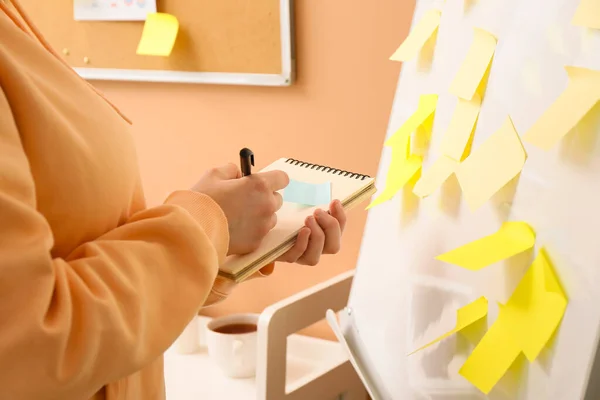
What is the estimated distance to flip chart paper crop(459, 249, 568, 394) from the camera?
48cm

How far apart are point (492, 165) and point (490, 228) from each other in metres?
0.05

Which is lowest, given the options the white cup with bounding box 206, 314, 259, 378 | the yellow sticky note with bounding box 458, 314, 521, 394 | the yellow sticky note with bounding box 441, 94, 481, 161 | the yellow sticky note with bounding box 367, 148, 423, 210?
the white cup with bounding box 206, 314, 259, 378

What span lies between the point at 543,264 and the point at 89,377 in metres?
0.33

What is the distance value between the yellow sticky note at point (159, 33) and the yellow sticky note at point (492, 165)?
29.6 inches

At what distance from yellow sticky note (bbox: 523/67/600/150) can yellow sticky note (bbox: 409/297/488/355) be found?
146 millimetres

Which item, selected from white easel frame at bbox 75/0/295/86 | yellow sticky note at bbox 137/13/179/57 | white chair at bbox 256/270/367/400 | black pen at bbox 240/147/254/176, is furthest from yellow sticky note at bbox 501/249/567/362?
yellow sticky note at bbox 137/13/179/57

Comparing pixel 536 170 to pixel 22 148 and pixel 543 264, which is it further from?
pixel 22 148

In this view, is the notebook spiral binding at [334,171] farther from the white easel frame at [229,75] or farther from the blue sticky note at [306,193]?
the white easel frame at [229,75]

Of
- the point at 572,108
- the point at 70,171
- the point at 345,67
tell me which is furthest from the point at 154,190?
the point at 572,108

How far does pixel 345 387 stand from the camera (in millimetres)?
1025

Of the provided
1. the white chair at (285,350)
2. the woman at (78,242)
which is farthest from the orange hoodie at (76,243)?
the white chair at (285,350)

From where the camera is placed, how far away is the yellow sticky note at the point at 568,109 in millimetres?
457

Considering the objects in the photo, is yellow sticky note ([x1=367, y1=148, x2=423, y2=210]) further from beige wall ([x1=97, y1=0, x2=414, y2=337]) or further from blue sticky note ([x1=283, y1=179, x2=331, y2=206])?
beige wall ([x1=97, y1=0, x2=414, y2=337])

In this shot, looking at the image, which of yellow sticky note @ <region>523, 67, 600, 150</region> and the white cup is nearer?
yellow sticky note @ <region>523, 67, 600, 150</region>
